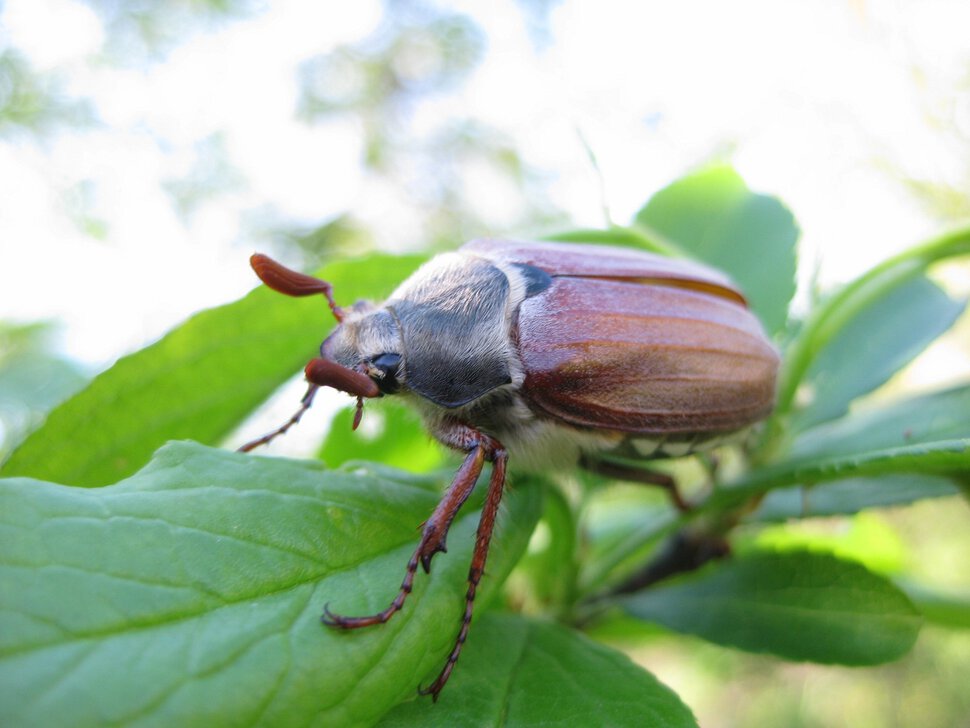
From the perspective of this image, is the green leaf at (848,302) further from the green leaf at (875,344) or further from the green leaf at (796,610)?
the green leaf at (796,610)

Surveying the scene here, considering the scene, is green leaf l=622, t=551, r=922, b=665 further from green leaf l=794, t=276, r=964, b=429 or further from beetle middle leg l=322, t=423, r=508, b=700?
beetle middle leg l=322, t=423, r=508, b=700

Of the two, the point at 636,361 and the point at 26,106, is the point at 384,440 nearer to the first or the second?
the point at 636,361

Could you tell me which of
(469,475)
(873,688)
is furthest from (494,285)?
(873,688)

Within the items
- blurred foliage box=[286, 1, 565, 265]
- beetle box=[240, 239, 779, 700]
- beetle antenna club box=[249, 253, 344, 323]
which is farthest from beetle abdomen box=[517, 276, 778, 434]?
blurred foliage box=[286, 1, 565, 265]

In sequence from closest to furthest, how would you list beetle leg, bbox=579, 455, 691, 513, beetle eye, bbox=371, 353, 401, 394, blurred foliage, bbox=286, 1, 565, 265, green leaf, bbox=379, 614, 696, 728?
1. green leaf, bbox=379, 614, 696, 728
2. beetle eye, bbox=371, 353, 401, 394
3. beetle leg, bbox=579, 455, 691, 513
4. blurred foliage, bbox=286, 1, 565, 265

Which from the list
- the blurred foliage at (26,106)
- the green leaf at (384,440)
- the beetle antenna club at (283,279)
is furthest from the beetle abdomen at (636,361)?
the blurred foliage at (26,106)
